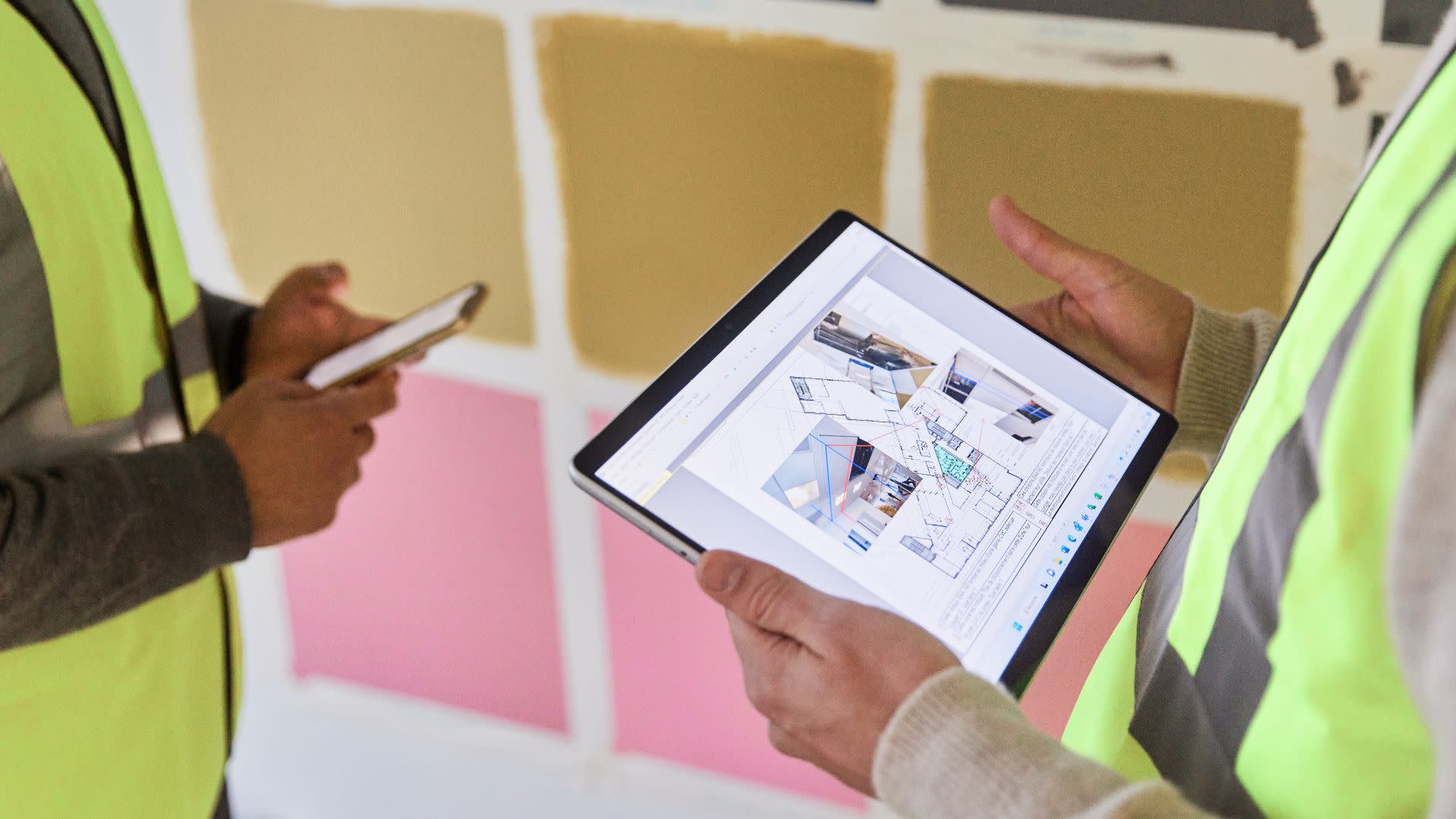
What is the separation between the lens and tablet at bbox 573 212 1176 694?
2.25ft

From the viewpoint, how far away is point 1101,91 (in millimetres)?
892

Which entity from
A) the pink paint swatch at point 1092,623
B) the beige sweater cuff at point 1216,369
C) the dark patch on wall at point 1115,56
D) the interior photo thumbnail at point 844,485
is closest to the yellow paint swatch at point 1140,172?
the dark patch on wall at point 1115,56

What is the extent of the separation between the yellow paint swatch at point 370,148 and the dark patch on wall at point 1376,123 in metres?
0.75

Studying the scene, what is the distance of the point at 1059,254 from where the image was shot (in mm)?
859

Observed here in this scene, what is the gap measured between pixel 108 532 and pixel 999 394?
0.61m

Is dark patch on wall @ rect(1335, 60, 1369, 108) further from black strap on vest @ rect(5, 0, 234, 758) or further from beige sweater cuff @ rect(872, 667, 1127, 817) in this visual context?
black strap on vest @ rect(5, 0, 234, 758)

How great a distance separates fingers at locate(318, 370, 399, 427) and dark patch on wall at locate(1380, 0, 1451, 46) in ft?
2.75

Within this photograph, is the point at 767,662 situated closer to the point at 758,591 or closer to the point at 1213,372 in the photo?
the point at 758,591

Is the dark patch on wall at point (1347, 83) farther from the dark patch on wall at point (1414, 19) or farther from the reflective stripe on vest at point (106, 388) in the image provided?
the reflective stripe on vest at point (106, 388)

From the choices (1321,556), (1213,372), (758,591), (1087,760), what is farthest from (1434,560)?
(1213,372)

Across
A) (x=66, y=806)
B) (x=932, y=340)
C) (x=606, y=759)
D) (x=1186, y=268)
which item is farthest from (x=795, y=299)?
(x=606, y=759)

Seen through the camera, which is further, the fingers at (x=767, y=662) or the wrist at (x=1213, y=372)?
→ the wrist at (x=1213, y=372)

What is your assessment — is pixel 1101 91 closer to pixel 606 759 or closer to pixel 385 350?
pixel 385 350

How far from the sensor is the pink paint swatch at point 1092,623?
106 centimetres
